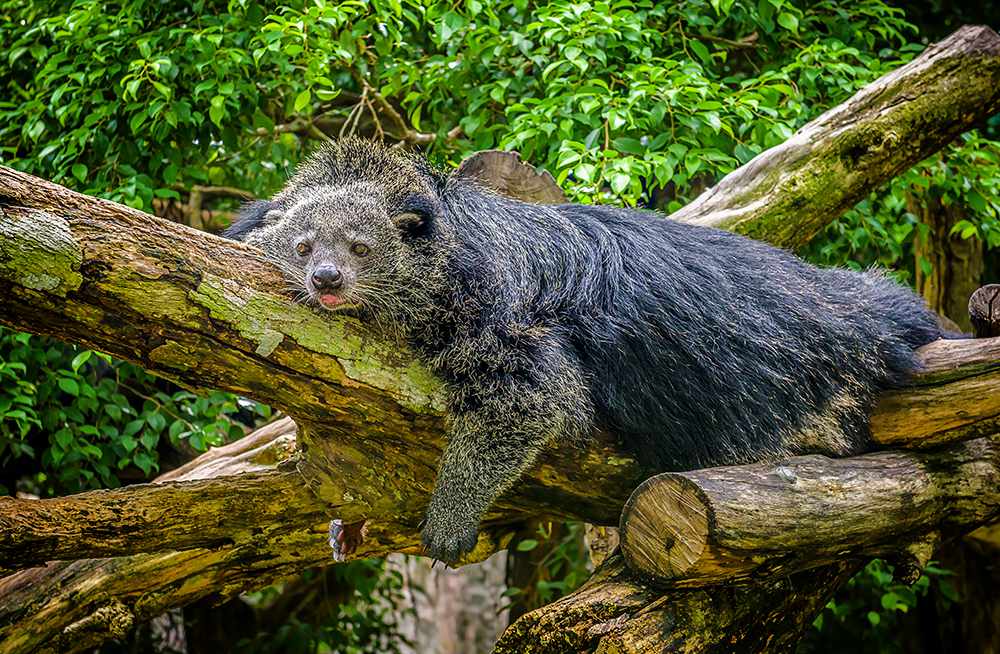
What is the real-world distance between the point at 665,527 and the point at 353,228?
4.55 feet

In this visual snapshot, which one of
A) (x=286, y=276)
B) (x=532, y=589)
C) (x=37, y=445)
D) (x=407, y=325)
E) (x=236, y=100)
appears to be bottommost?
(x=532, y=589)

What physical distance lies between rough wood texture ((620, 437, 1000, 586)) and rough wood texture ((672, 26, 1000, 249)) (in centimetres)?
142

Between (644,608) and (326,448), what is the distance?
44.9 inches

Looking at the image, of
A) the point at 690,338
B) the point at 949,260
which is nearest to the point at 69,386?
the point at 690,338

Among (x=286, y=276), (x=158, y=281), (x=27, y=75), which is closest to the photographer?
(x=158, y=281)

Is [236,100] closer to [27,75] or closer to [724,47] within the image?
[27,75]

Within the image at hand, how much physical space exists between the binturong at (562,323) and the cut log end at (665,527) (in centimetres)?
40

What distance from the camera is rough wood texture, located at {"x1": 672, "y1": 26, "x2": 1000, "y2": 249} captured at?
429 centimetres

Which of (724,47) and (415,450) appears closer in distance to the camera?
(415,450)

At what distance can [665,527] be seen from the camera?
2.82 m

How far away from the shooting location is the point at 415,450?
3197 millimetres

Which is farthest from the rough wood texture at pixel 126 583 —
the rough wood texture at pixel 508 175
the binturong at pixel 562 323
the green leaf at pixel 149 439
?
the rough wood texture at pixel 508 175

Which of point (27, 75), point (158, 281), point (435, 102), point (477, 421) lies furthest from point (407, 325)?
point (27, 75)

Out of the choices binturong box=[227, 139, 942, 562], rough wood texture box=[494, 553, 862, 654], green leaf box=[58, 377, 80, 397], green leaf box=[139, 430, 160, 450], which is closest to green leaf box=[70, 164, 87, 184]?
green leaf box=[58, 377, 80, 397]
